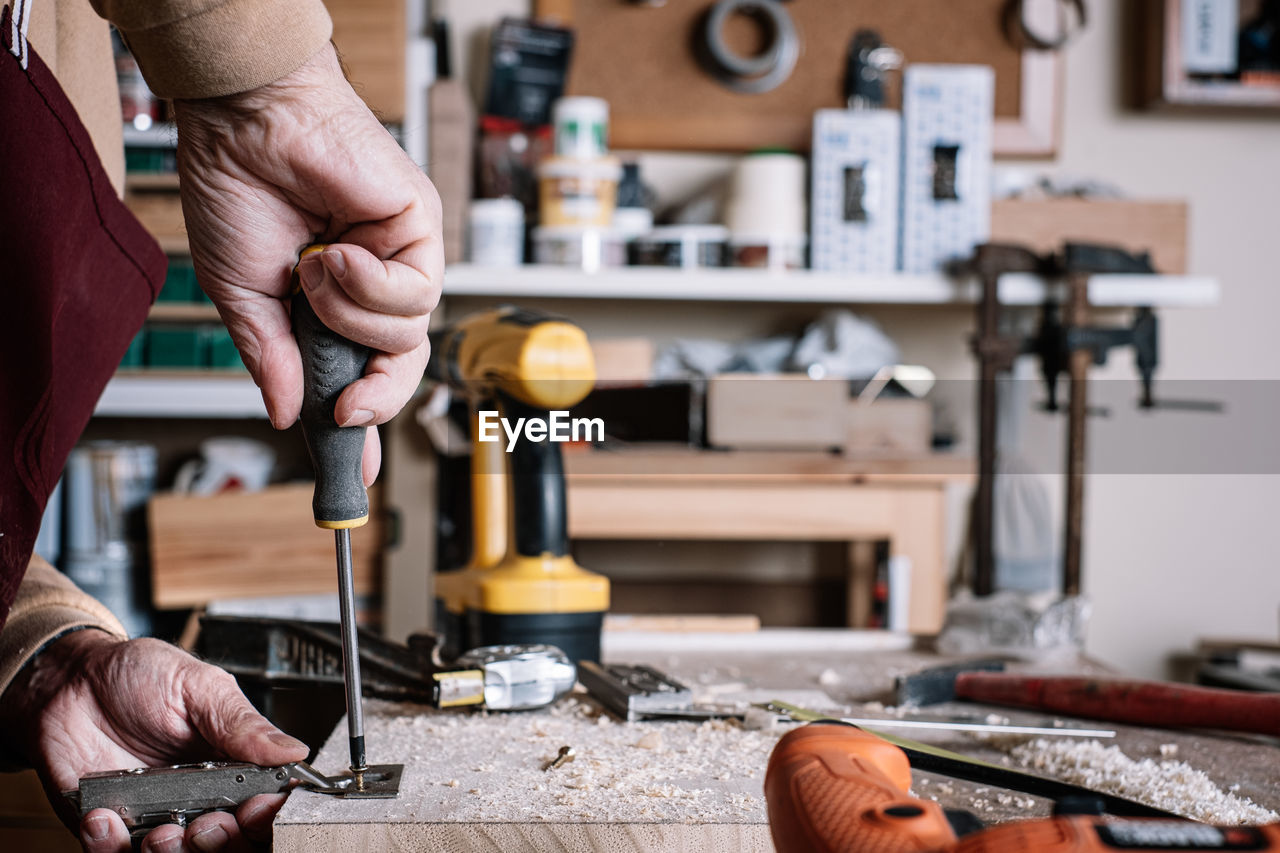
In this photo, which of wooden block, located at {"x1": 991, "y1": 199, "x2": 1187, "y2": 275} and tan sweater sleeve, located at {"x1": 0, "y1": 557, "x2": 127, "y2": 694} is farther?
wooden block, located at {"x1": 991, "y1": 199, "x2": 1187, "y2": 275}

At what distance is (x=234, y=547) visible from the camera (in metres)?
1.82

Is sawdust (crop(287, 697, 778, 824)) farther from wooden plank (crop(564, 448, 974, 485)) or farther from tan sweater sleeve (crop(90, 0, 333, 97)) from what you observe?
wooden plank (crop(564, 448, 974, 485))

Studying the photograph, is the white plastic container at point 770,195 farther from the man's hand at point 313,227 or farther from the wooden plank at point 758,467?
the man's hand at point 313,227

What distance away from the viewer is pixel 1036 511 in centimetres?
204

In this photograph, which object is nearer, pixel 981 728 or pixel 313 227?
pixel 313 227

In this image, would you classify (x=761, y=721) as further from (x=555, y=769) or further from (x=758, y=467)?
(x=758, y=467)

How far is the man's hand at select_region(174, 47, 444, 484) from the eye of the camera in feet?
1.82

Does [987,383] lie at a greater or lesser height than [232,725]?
greater

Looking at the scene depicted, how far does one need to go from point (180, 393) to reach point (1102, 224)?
5.49ft

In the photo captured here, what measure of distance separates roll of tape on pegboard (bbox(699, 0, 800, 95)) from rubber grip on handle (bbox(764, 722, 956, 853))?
1805 mm

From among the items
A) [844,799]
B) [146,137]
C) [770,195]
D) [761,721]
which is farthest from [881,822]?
[146,137]

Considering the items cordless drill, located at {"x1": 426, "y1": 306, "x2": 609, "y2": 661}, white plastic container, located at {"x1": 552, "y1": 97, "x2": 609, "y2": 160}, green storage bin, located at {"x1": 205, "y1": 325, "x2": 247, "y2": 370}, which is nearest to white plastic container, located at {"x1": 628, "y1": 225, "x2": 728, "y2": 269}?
white plastic container, located at {"x1": 552, "y1": 97, "x2": 609, "y2": 160}

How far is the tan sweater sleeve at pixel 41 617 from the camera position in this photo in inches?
28.6

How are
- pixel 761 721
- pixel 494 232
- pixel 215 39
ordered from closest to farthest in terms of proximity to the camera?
pixel 215 39
pixel 761 721
pixel 494 232
